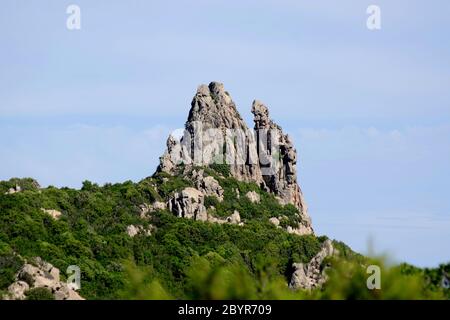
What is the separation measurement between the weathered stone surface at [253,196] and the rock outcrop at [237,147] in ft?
0.71

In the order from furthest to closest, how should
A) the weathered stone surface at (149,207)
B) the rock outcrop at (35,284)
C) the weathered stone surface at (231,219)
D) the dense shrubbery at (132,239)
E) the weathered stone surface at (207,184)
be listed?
the weathered stone surface at (207,184) → the weathered stone surface at (231,219) → the weathered stone surface at (149,207) → the dense shrubbery at (132,239) → the rock outcrop at (35,284)

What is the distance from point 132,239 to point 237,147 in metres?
23.3

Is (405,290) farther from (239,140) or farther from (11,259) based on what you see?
(239,140)

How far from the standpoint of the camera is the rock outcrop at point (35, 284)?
82250 millimetres

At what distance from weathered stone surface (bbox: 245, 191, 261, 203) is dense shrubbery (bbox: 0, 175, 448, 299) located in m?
0.55

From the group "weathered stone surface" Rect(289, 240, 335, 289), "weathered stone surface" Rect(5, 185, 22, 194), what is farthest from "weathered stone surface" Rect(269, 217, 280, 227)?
"weathered stone surface" Rect(5, 185, 22, 194)

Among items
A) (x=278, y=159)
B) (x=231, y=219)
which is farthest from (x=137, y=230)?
(x=278, y=159)

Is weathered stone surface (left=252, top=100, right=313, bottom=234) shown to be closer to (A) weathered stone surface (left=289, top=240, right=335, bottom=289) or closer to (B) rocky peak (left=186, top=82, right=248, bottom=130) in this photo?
(B) rocky peak (left=186, top=82, right=248, bottom=130)

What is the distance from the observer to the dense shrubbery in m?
102

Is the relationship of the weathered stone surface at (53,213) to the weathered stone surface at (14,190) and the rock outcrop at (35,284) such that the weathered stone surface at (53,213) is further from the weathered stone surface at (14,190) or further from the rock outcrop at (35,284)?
the rock outcrop at (35,284)

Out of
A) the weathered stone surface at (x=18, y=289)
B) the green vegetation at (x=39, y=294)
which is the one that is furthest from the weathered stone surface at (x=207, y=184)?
the green vegetation at (x=39, y=294)

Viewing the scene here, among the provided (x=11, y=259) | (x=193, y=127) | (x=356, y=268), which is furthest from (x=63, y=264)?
(x=356, y=268)

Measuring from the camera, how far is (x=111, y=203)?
123688mm
